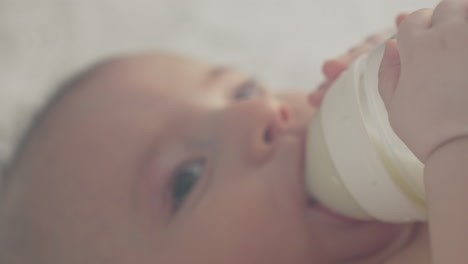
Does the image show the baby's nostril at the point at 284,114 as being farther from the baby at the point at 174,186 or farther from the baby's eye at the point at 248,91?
the baby's eye at the point at 248,91

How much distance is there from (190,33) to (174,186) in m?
0.65

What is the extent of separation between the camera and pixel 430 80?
456 mm

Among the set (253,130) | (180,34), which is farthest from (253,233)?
(180,34)

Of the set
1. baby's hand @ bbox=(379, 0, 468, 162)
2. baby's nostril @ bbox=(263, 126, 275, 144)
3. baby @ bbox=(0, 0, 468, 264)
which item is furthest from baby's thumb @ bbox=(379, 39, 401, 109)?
baby's nostril @ bbox=(263, 126, 275, 144)

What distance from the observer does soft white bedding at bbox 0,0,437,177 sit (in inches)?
49.4

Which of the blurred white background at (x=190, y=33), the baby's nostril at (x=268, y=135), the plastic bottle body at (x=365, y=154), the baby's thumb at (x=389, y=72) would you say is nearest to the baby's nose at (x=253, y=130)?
the baby's nostril at (x=268, y=135)

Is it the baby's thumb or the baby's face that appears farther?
the baby's face

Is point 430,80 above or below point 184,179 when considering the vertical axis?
above

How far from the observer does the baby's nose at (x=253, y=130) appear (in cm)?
80

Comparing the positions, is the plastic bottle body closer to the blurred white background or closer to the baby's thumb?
the baby's thumb

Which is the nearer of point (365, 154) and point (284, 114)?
point (365, 154)

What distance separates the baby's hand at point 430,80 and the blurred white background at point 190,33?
74 cm

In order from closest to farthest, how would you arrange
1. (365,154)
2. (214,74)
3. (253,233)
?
1. (365,154)
2. (253,233)
3. (214,74)

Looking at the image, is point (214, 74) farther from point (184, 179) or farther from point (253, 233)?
point (253, 233)
